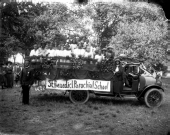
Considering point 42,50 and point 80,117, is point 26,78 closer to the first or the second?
point 42,50

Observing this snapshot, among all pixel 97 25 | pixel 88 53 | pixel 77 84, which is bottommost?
pixel 77 84

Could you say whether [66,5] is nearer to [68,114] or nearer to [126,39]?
[126,39]

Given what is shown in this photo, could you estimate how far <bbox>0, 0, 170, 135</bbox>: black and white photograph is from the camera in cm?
390

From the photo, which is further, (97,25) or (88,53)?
(88,53)

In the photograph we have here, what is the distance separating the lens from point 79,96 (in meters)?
6.66

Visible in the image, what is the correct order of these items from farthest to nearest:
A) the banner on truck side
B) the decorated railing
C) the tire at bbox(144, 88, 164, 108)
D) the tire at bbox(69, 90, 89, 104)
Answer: the tire at bbox(69, 90, 89, 104) → the tire at bbox(144, 88, 164, 108) → the banner on truck side → the decorated railing

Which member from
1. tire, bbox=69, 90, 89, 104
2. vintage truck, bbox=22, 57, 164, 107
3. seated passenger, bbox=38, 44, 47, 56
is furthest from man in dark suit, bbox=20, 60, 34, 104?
tire, bbox=69, 90, 89, 104

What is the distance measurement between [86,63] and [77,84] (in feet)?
2.36

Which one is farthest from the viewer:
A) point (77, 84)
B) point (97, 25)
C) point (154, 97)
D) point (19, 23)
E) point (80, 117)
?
point (154, 97)

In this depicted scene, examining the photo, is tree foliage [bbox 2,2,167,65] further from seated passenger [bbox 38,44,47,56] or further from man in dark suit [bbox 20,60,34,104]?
man in dark suit [bbox 20,60,34,104]

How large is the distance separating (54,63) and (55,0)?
2.18 m

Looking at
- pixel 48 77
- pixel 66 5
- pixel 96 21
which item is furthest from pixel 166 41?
pixel 48 77

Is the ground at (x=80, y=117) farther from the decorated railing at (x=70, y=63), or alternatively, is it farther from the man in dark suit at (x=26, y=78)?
the decorated railing at (x=70, y=63)

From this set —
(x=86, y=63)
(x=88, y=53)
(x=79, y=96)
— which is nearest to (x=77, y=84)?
(x=79, y=96)
